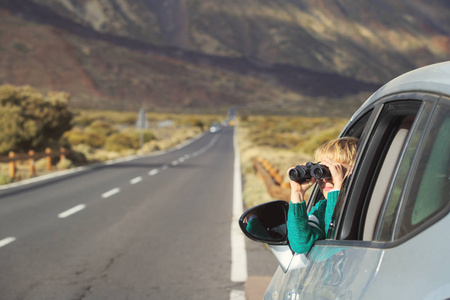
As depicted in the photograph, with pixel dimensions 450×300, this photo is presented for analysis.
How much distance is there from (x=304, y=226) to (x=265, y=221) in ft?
1.63

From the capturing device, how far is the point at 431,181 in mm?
1649

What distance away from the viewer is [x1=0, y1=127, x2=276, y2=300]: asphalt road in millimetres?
6035

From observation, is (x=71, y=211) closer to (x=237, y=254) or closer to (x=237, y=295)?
(x=237, y=254)

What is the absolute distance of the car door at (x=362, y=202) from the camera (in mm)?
1870

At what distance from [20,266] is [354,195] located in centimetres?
553

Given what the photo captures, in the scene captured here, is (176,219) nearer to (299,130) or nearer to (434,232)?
(434,232)

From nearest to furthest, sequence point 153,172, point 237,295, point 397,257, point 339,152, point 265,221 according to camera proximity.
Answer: point 397,257
point 339,152
point 265,221
point 237,295
point 153,172

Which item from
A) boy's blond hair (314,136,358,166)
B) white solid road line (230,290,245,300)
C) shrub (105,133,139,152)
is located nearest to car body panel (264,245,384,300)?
boy's blond hair (314,136,358,166)

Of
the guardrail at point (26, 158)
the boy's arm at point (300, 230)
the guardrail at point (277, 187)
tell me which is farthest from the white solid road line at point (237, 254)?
the guardrail at point (26, 158)

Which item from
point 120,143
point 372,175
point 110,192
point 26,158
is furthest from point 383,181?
point 120,143

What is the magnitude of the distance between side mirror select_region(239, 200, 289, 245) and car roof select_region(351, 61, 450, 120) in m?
0.74

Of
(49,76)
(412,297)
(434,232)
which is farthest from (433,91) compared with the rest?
(49,76)

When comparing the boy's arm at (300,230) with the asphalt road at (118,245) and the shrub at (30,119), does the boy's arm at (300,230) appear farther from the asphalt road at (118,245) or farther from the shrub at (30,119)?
the shrub at (30,119)

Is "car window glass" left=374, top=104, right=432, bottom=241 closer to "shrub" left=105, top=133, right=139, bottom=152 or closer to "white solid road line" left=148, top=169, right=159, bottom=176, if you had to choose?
"white solid road line" left=148, top=169, right=159, bottom=176
